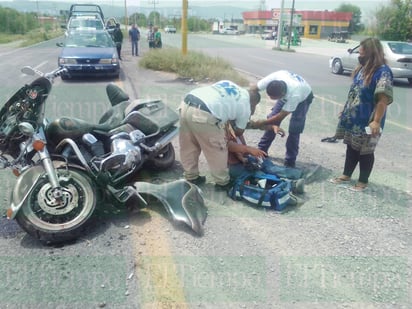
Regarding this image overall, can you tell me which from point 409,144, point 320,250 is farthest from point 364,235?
point 409,144

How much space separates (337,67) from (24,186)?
1575 cm

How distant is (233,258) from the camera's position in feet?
9.97

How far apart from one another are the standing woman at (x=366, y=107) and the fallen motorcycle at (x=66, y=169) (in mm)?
1885

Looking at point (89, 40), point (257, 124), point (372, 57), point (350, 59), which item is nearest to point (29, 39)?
point (89, 40)

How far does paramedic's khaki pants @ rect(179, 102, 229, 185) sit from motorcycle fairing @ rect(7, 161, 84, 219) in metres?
1.30

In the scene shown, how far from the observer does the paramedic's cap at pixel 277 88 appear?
4.32m

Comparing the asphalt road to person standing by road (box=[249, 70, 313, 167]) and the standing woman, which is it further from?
person standing by road (box=[249, 70, 313, 167])

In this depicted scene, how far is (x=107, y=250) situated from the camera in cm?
313

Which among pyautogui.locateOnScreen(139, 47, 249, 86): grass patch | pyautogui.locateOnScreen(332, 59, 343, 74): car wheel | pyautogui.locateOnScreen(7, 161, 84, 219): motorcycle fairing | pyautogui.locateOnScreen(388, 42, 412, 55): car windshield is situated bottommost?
pyautogui.locateOnScreen(332, 59, 343, 74): car wheel

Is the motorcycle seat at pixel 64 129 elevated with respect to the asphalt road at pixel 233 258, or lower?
elevated

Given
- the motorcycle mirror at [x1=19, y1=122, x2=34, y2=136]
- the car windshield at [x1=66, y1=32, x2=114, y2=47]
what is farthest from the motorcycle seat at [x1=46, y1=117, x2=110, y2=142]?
the car windshield at [x1=66, y1=32, x2=114, y2=47]

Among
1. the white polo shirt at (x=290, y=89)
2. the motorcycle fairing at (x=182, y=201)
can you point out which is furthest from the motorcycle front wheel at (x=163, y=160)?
the white polo shirt at (x=290, y=89)

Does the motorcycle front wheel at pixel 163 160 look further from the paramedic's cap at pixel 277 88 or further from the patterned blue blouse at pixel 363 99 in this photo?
the patterned blue blouse at pixel 363 99

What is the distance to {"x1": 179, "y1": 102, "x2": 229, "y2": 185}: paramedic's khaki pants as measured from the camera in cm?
386
